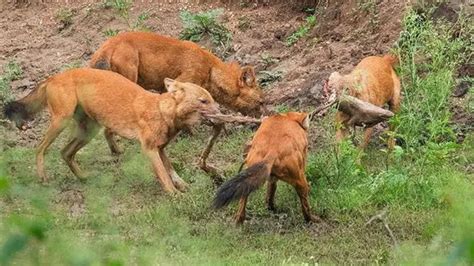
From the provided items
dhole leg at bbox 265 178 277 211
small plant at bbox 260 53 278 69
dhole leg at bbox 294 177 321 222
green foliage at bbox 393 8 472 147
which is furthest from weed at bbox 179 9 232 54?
dhole leg at bbox 294 177 321 222

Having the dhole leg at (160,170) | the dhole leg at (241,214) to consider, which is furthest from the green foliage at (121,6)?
the dhole leg at (241,214)

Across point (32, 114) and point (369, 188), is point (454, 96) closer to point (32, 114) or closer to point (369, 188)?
point (369, 188)

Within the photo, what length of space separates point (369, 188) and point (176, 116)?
1.89 meters

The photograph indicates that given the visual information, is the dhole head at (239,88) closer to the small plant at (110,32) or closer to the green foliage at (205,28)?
the green foliage at (205,28)

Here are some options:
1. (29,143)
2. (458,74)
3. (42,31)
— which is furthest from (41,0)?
(458,74)

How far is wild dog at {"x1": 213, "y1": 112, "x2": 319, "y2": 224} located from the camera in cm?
724

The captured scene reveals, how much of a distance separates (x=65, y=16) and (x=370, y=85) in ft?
20.4

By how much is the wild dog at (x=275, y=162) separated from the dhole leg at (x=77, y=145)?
2262 mm

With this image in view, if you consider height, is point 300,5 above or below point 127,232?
below

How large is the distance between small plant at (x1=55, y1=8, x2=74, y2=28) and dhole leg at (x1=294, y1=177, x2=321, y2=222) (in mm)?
7343

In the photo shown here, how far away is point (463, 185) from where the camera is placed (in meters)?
7.94

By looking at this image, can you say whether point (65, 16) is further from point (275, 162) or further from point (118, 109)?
point (275, 162)

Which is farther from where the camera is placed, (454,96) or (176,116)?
(454,96)

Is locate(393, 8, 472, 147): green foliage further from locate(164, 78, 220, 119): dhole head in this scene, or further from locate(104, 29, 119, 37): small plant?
locate(104, 29, 119, 37): small plant
